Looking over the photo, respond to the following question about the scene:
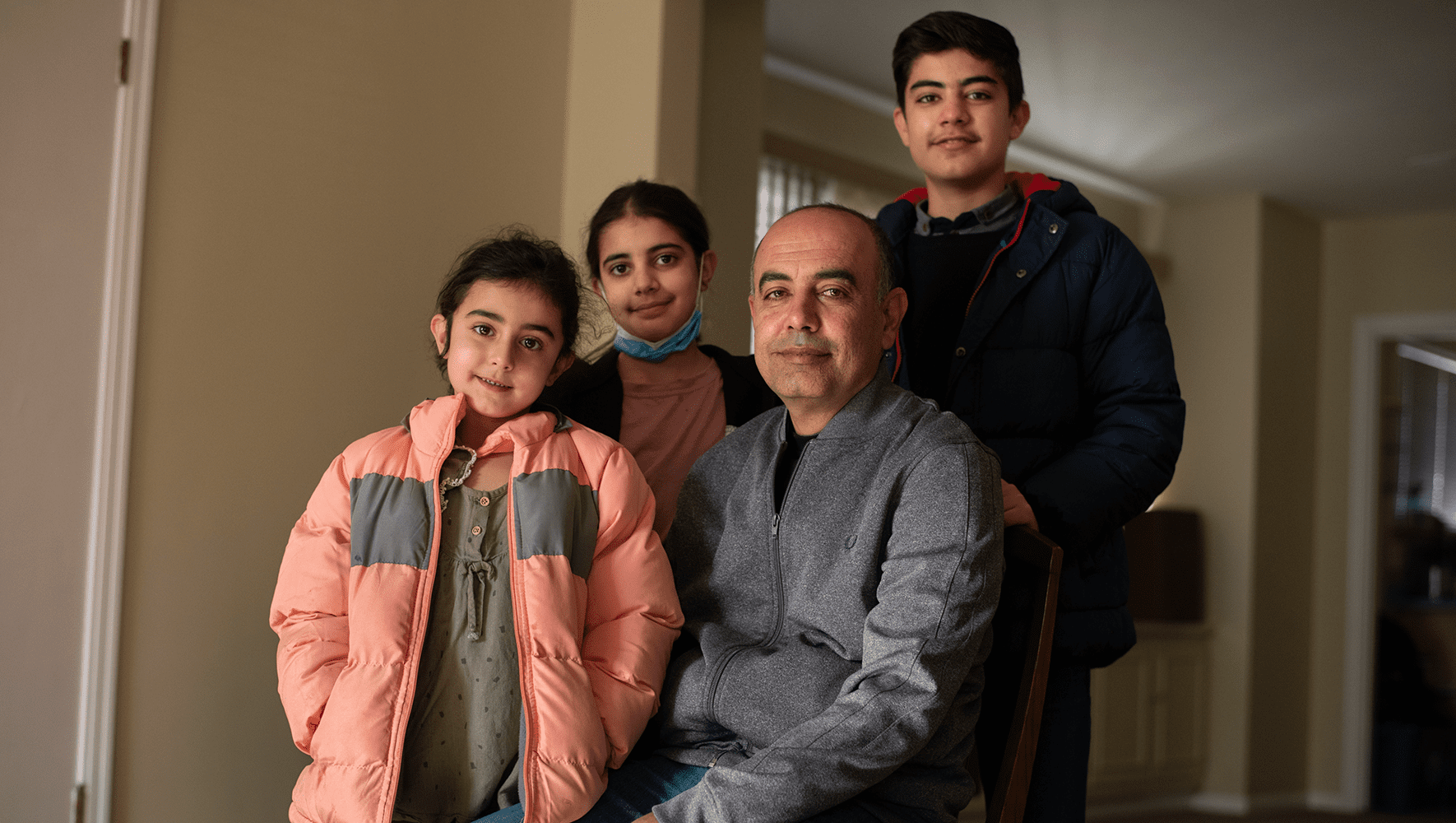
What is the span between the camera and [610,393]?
1.99 metres

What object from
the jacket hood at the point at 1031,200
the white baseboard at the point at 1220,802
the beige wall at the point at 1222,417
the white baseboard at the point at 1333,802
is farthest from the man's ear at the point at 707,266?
the white baseboard at the point at 1333,802

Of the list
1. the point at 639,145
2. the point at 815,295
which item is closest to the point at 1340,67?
the point at 639,145

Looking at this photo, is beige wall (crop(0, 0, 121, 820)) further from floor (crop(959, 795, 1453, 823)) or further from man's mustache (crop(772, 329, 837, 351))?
floor (crop(959, 795, 1453, 823))

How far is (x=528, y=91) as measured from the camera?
3.14 metres

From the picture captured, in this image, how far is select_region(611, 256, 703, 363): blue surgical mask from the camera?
199 cm

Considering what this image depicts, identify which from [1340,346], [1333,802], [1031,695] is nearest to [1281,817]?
[1333,802]

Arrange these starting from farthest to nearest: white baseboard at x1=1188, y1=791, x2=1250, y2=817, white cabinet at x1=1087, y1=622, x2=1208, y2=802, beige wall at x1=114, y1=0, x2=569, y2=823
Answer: white baseboard at x1=1188, y1=791, x2=1250, y2=817 → white cabinet at x1=1087, y1=622, x2=1208, y2=802 → beige wall at x1=114, y1=0, x2=569, y2=823

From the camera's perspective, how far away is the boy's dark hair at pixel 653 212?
6.55 feet

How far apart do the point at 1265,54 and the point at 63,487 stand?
461 centimetres

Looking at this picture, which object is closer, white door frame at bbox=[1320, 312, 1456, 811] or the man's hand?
the man's hand

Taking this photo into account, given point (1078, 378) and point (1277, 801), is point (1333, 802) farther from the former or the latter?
point (1078, 378)

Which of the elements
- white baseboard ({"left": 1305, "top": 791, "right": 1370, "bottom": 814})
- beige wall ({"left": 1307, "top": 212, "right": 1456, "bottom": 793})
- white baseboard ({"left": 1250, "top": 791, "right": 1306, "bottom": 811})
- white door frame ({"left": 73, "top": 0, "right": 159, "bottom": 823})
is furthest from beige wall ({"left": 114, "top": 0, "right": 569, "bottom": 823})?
white baseboard ({"left": 1305, "top": 791, "right": 1370, "bottom": 814})

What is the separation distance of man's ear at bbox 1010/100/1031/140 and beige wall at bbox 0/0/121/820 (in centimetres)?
178

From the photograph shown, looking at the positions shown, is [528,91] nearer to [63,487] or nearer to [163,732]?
[63,487]
